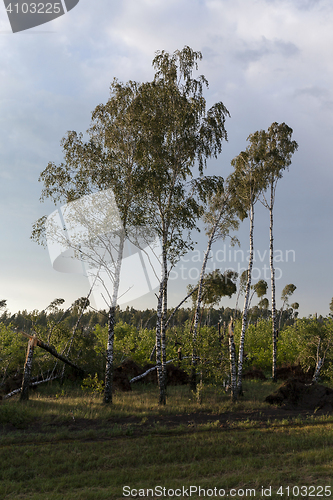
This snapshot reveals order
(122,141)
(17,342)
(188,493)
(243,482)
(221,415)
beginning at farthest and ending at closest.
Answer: (17,342)
(122,141)
(221,415)
(243,482)
(188,493)

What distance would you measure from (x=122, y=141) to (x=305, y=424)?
18191 mm

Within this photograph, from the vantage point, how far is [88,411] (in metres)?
14.5

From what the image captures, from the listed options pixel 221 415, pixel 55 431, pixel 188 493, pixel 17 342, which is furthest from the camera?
pixel 17 342

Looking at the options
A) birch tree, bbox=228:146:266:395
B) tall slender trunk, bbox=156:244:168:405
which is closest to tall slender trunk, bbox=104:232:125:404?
tall slender trunk, bbox=156:244:168:405

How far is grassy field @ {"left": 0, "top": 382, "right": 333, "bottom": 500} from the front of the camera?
7.00 m

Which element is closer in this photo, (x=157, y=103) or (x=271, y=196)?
(x=157, y=103)

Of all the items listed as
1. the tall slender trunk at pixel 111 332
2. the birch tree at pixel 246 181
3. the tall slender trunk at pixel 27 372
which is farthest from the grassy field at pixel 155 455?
the birch tree at pixel 246 181

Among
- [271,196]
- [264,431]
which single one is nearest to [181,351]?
[264,431]

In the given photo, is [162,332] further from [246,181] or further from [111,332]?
[246,181]

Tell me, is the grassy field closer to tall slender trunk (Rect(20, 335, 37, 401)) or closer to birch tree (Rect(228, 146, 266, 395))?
tall slender trunk (Rect(20, 335, 37, 401))

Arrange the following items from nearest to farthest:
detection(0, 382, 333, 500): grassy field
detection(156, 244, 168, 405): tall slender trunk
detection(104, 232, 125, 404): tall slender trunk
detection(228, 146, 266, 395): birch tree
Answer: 1. detection(0, 382, 333, 500): grassy field
2. detection(104, 232, 125, 404): tall slender trunk
3. detection(156, 244, 168, 405): tall slender trunk
4. detection(228, 146, 266, 395): birch tree

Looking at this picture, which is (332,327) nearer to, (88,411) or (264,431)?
(264,431)

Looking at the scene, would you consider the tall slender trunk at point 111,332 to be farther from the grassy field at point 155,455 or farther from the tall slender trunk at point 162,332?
the tall slender trunk at point 162,332

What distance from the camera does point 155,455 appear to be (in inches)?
360
